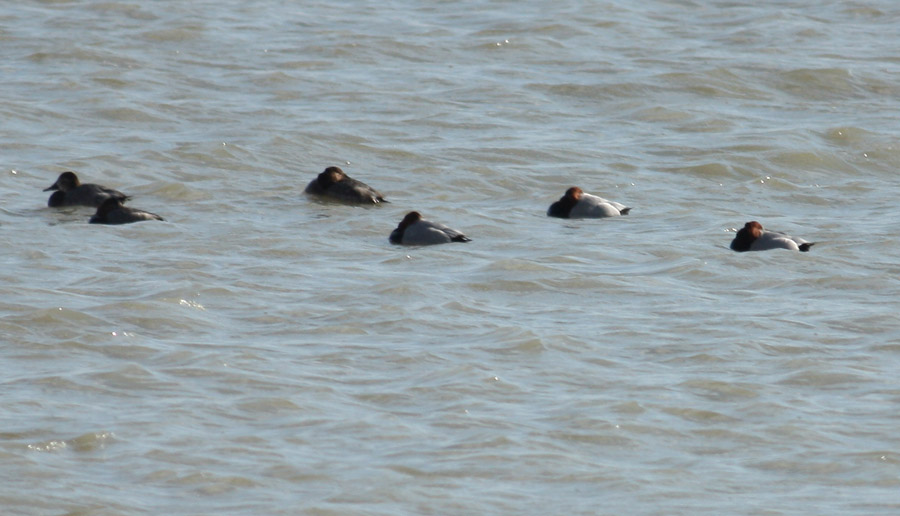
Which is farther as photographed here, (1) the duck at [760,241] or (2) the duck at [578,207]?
(2) the duck at [578,207]

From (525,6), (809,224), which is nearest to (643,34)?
(525,6)

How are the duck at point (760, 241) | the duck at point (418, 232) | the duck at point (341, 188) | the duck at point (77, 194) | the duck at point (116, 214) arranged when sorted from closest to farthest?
the duck at point (760, 241), the duck at point (418, 232), the duck at point (116, 214), the duck at point (77, 194), the duck at point (341, 188)

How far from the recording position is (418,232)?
42.1 feet

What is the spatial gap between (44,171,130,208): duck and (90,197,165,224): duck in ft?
1.84

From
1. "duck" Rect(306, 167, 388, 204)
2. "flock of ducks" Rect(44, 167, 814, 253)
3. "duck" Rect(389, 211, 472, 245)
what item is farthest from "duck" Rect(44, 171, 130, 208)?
"duck" Rect(389, 211, 472, 245)

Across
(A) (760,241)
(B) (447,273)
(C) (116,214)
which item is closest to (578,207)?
(A) (760,241)

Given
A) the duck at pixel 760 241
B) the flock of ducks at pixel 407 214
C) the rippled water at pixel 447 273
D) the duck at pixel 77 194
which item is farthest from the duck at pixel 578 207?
the duck at pixel 77 194

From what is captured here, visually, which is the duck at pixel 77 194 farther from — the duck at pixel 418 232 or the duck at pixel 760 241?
the duck at pixel 760 241

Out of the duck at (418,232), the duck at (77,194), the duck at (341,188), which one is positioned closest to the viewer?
the duck at (418,232)

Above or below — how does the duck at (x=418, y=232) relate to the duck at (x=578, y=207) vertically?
above

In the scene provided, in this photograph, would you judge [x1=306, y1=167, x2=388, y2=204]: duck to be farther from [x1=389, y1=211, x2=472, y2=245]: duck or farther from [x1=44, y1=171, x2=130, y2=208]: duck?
[x1=44, y1=171, x2=130, y2=208]: duck

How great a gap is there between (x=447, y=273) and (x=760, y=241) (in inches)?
99.2

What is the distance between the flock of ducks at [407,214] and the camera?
41.8 feet

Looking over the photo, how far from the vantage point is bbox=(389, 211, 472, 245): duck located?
12844mm
